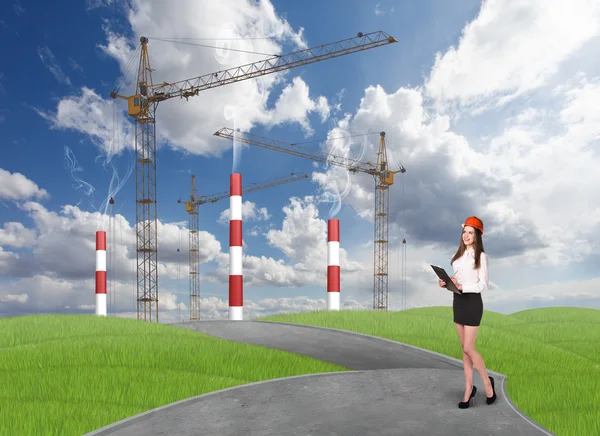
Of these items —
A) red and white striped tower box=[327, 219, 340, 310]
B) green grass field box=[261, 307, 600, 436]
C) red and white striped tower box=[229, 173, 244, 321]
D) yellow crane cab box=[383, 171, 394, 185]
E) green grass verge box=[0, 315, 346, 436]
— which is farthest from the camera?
yellow crane cab box=[383, 171, 394, 185]

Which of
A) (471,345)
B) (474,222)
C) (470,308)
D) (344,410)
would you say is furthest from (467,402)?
(474,222)

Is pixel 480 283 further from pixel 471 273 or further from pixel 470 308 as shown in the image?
pixel 470 308

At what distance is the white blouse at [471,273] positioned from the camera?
255 inches

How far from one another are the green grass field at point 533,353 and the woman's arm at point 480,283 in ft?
5.96

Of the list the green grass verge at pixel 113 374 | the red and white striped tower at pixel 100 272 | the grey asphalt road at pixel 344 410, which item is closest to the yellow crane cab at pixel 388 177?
the red and white striped tower at pixel 100 272

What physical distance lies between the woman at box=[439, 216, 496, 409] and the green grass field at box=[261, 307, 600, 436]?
38.7 inches

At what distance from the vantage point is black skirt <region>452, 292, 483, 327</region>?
6523 mm

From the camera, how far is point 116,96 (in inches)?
1517

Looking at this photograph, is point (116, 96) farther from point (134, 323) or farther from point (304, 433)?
point (304, 433)

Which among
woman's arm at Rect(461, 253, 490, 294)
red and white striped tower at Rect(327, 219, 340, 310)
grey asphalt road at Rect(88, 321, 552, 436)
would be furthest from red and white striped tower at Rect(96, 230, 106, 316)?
woman's arm at Rect(461, 253, 490, 294)

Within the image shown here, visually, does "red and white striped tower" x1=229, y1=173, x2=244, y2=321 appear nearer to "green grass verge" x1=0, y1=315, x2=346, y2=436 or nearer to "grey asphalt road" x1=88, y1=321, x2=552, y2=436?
"green grass verge" x1=0, y1=315, x2=346, y2=436

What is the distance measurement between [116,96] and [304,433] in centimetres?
3737

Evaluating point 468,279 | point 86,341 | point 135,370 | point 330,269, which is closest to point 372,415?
point 468,279

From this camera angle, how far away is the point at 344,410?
639cm
